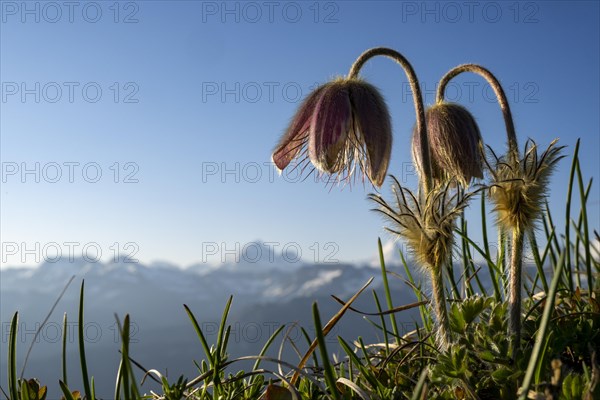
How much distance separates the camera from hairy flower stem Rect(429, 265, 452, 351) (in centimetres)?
189

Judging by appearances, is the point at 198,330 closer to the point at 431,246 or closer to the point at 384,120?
the point at 431,246

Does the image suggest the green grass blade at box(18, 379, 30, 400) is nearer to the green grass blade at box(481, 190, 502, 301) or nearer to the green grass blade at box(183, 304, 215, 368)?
the green grass blade at box(183, 304, 215, 368)

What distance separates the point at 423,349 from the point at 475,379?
19.1 inches

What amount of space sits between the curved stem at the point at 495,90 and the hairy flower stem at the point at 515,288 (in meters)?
0.29

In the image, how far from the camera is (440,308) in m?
1.91

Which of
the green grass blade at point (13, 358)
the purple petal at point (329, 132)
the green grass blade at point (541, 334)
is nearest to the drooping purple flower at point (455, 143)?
the purple petal at point (329, 132)

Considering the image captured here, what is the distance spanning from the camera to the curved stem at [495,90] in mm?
2156

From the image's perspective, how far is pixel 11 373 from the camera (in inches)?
67.8

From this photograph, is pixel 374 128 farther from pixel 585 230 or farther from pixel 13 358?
pixel 13 358

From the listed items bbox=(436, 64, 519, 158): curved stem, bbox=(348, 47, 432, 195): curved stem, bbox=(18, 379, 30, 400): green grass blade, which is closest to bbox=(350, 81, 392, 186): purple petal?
bbox=(348, 47, 432, 195): curved stem

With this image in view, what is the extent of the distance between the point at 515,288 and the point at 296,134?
3.17 ft

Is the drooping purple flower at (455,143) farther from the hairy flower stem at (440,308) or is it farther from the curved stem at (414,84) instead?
the hairy flower stem at (440,308)

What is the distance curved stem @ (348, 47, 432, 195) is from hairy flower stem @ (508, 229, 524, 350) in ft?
1.15

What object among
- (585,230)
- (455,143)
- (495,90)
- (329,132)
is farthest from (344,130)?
(585,230)
